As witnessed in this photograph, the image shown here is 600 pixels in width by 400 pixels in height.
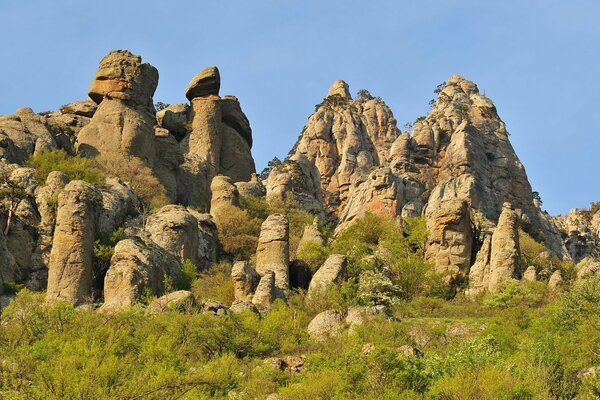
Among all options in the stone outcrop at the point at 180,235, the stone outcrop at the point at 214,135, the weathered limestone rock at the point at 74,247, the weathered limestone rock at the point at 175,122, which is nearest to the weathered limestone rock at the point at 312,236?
the stone outcrop at the point at 180,235

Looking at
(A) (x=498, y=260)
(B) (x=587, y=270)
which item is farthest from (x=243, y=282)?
(B) (x=587, y=270)

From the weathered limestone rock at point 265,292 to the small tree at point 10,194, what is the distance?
10.7 metres

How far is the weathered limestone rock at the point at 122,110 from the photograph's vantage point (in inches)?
2477

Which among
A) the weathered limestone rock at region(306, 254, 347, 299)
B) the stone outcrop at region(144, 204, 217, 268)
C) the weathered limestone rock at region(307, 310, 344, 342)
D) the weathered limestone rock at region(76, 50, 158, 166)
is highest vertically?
the weathered limestone rock at region(76, 50, 158, 166)

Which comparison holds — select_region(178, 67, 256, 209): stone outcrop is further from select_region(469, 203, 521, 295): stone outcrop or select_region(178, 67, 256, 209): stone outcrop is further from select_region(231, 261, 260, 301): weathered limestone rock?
select_region(231, 261, 260, 301): weathered limestone rock

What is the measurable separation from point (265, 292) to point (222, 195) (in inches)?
687

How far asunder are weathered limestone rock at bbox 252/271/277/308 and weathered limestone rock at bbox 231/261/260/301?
0.44 meters

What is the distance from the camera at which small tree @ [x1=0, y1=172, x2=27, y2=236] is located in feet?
159

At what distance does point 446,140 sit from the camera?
89938 mm

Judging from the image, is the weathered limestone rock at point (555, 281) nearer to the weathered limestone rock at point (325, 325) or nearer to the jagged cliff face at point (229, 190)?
the jagged cliff face at point (229, 190)

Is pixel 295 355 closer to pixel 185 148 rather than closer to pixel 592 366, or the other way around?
pixel 592 366

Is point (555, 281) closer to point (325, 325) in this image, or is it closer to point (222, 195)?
point (325, 325)

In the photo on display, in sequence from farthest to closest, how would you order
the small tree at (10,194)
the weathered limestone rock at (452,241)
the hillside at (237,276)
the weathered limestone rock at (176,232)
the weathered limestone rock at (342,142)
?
the weathered limestone rock at (342,142), the weathered limestone rock at (452,241), the weathered limestone rock at (176,232), the small tree at (10,194), the hillside at (237,276)

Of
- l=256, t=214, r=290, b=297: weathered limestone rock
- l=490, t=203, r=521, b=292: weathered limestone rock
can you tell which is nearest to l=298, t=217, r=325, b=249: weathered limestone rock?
l=256, t=214, r=290, b=297: weathered limestone rock
